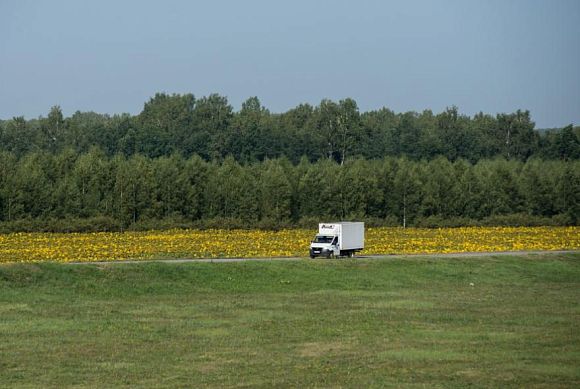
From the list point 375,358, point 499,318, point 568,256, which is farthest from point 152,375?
point 568,256

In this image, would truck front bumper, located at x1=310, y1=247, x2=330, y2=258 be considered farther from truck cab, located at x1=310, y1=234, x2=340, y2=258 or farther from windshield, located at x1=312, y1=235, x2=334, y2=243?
windshield, located at x1=312, y1=235, x2=334, y2=243

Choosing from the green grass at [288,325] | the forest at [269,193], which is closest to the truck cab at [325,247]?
the green grass at [288,325]

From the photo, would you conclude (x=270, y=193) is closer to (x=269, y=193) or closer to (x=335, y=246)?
(x=269, y=193)

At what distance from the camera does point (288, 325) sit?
4497 cm

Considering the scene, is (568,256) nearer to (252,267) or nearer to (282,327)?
(252,267)

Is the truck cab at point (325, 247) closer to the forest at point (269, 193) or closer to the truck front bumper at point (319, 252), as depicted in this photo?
the truck front bumper at point (319, 252)

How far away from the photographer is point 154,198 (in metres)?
125

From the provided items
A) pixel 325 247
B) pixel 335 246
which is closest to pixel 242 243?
pixel 335 246

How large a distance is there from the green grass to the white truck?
6425 millimetres

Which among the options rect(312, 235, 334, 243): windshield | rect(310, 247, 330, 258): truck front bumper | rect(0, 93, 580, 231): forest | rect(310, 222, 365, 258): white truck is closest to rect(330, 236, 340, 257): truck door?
rect(310, 222, 365, 258): white truck

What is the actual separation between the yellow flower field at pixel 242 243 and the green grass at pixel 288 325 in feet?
50.5

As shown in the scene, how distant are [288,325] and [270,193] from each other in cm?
8465

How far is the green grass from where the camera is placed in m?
33.1

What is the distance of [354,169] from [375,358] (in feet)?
339
